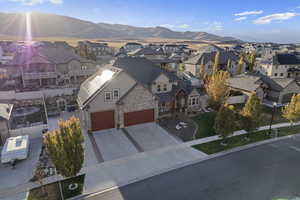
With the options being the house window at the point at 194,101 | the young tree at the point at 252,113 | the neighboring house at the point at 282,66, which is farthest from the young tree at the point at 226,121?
the neighboring house at the point at 282,66

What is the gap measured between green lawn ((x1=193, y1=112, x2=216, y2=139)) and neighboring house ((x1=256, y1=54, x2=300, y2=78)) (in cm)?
3828

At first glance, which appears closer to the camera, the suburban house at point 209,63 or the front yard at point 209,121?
the front yard at point 209,121

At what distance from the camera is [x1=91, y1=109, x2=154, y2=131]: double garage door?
70.2ft

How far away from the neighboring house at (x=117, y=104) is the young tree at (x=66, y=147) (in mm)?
9109

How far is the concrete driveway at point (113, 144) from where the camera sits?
55.5ft

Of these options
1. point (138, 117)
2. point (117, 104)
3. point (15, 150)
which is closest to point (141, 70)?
point (138, 117)

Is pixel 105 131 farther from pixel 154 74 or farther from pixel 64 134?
pixel 154 74

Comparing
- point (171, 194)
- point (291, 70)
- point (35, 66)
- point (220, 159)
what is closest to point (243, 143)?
point (220, 159)

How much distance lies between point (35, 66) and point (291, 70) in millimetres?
70188

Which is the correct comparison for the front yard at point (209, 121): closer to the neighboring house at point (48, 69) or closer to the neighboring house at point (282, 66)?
the neighboring house at point (282, 66)

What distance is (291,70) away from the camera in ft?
174

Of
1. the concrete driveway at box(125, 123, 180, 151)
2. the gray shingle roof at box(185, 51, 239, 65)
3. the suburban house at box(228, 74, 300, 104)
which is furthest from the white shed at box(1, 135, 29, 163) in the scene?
the gray shingle roof at box(185, 51, 239, 65)

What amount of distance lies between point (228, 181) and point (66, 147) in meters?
12.1

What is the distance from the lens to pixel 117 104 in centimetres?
2195
